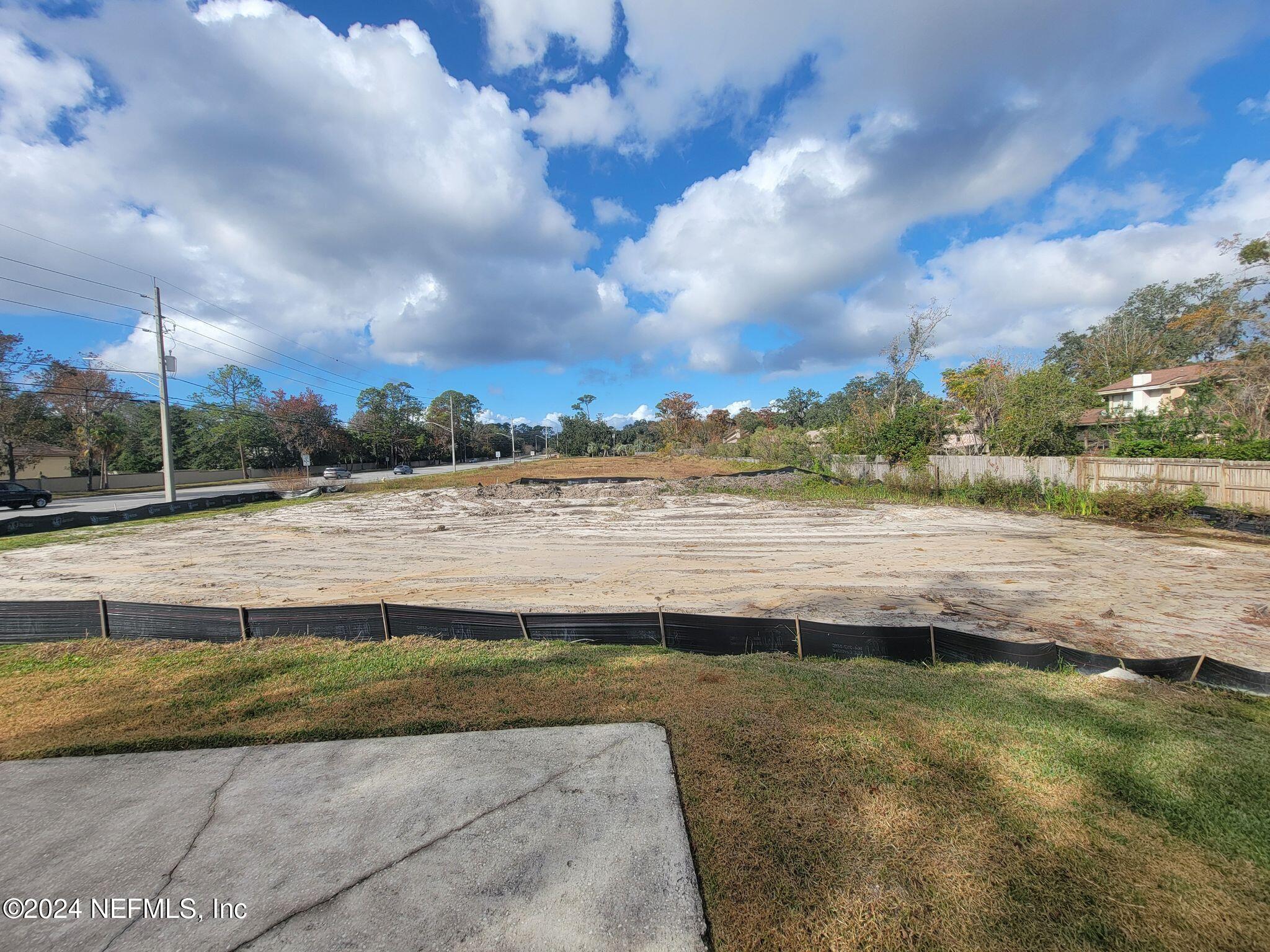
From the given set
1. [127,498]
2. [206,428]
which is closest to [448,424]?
[206,428]

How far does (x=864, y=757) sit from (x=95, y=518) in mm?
25821

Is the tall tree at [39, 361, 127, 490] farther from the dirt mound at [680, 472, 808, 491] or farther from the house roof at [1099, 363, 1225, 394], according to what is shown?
the house roof at [1099, 363, 1225, 394]

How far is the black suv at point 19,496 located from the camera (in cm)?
2364

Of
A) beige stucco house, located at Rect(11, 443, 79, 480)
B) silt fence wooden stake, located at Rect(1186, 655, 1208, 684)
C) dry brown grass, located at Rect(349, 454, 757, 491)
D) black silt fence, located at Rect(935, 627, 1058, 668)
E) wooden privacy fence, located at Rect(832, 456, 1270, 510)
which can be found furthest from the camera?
beige stucco house, located at Rect(11, 443, 79, 480)

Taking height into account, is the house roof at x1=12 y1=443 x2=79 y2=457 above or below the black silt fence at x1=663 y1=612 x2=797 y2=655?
above

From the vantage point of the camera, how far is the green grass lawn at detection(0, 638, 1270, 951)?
1.85 metres

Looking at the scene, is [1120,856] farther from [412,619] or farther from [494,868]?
[412,619]

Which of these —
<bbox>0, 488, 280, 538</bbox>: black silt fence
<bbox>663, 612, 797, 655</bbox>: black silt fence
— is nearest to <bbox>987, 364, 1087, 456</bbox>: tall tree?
<bbox>663, 612, 797, 655</bbox>: black silt fence

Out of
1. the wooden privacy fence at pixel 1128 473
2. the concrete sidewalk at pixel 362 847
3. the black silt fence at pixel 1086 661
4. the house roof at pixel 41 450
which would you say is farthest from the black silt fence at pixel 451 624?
the house roof at pixel 41 450

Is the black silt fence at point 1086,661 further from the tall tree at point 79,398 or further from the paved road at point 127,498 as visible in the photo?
the tall tree at point 79,398

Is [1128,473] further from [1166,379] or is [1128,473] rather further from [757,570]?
[1166,379]

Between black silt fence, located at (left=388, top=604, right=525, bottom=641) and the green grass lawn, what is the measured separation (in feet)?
1.74

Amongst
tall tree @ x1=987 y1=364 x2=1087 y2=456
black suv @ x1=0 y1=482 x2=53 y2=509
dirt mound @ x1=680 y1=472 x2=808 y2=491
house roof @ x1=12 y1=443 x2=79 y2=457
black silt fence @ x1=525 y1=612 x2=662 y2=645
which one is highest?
house roof @ x1=12 y1=443 x2=79 y2=457

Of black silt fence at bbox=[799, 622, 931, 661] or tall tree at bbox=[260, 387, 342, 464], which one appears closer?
black silt fence at bbox=[799, 622, 931, 661]
